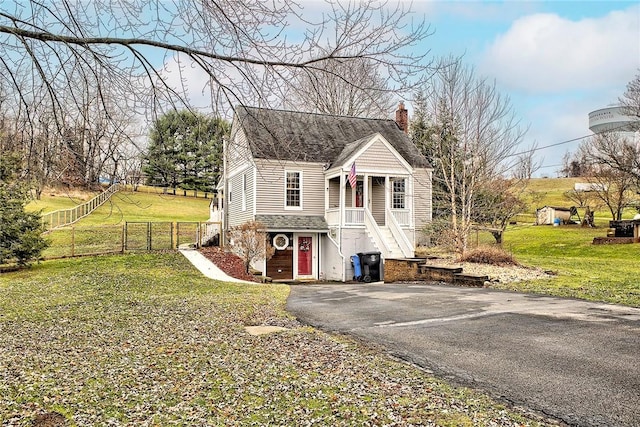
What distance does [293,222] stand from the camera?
2386cm

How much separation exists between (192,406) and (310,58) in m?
3.63

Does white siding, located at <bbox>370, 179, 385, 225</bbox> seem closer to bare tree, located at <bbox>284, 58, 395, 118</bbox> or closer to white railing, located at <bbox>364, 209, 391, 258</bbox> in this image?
white railing, located at <bbox>364, 209, 391, 258</bbox>

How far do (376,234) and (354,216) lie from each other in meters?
1.35

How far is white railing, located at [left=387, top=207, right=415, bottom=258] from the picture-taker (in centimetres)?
2186

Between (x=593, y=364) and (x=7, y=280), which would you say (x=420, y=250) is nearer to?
(x=7, y=280)

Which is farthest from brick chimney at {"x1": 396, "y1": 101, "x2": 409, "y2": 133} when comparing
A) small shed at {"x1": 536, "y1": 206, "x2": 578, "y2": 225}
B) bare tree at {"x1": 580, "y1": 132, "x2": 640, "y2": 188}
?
small shed at {"x1": 536, "y1": 206, "x2": 578, "y2": 225}

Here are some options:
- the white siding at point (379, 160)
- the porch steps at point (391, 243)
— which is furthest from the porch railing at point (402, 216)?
the white siding at point (379, 160)

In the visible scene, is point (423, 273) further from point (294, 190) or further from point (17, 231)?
point (17, 231)

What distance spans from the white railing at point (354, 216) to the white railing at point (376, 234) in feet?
0.75

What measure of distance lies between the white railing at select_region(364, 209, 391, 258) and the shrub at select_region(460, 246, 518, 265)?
3.19m

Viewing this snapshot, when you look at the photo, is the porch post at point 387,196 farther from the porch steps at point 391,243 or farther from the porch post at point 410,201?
the porch post at point 410,201

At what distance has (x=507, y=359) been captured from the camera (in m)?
6.47

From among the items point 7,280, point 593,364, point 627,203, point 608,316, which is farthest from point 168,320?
point 627,203

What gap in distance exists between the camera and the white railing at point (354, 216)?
918 inches
